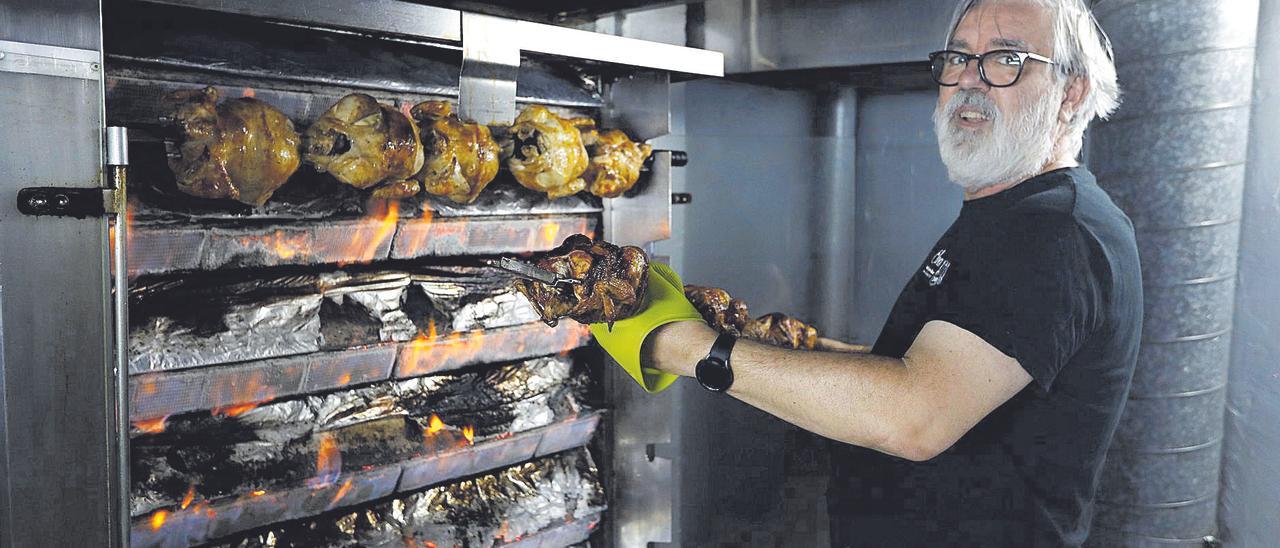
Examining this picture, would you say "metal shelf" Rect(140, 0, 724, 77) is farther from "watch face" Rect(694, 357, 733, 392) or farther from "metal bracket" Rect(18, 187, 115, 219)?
"watch face" Rect(694, 357, 733, 392)

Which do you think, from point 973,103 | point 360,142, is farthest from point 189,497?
point 973,103

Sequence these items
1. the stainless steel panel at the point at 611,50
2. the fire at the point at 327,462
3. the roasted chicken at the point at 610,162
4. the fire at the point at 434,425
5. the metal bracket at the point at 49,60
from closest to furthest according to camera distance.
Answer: the metal bracket at the point at 49,60
the stainless steel panel at the point at 611,50
the fire at the point at 327,462
the fire at the point at 434,425
the roasted chicken at the point at 610,162

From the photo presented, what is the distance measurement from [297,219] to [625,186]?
868mm

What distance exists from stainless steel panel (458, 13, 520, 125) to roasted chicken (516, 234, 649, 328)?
363mm

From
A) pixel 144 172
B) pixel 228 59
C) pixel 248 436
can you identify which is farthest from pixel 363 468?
pixel 228 59

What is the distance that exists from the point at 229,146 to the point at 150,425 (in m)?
0.56

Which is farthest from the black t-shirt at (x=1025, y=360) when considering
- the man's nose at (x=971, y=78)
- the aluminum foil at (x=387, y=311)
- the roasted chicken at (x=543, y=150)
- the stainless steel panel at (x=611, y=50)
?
the aluminum foil at (x=387, y=311)

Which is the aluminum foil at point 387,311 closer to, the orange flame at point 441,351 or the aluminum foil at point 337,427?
the orange flame at point 441,351

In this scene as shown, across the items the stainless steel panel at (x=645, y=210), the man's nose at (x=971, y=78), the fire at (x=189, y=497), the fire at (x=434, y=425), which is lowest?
the fire at (x=189, y=497)

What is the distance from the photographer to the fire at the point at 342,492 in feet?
6.96

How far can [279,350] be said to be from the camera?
Result: 1.99 metres

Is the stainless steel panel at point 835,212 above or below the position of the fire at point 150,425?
above

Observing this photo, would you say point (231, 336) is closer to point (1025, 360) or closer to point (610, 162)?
point (610, 162)

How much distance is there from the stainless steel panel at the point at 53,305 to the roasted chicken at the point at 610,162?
126 centimetres
